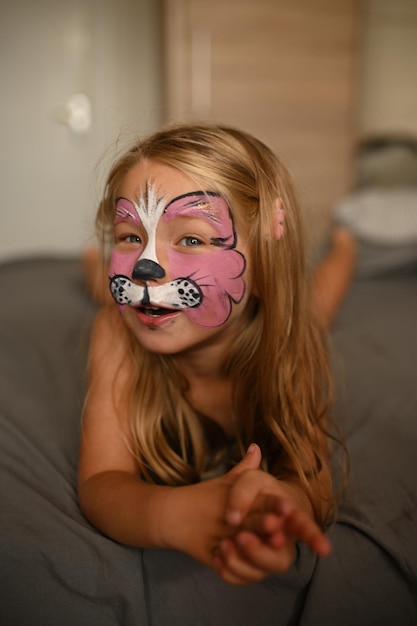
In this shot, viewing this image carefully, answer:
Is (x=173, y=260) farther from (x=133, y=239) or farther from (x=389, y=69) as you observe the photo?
(x=389, y=69)

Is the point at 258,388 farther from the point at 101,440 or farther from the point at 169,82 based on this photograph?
the point at 169,82

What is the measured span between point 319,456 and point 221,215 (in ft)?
1.18

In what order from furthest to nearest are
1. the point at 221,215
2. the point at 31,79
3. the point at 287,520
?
1. the point at 31,79
2. the point at 221,215
3. the point at 287,520

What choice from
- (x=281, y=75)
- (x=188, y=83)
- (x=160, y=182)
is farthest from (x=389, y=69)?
(x=160, y=182)

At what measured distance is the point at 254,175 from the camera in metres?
0.88

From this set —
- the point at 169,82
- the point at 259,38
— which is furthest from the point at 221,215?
the point at 259,38

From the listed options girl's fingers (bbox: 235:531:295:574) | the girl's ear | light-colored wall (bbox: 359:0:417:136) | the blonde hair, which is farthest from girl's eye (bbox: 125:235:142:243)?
light-colored wall (bbox: 359:0:417:136)

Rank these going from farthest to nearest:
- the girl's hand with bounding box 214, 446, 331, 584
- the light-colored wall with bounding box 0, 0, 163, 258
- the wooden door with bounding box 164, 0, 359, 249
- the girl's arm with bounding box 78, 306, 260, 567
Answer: the light-colored wall with bounding box 0, 0, 163, 258 < the wooden door with bounding box 164, 0, 359, 249 < the girl's arm with bounding box 78, 306, 260, 567 < the girl's hand with bounding box 214, 446, 331, 584

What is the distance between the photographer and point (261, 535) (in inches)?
21.6

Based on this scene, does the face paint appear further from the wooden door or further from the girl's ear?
the wooden door

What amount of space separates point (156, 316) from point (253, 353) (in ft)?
0.67

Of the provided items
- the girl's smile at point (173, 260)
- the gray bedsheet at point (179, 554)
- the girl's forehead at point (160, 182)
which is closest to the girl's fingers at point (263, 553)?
the gray bedsheet at point (179, 554)

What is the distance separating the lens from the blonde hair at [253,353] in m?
0.85

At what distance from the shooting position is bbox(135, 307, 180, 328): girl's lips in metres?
0.82
